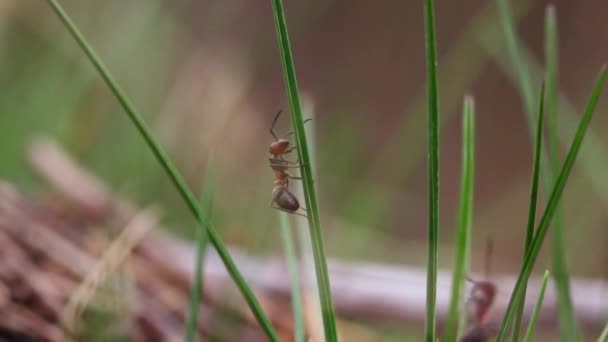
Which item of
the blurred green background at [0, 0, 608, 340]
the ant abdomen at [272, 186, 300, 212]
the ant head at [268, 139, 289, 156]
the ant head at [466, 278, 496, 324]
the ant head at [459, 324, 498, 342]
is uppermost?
the blurred green background at [0, 0, 608, 340]

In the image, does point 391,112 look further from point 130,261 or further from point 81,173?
point 130,261

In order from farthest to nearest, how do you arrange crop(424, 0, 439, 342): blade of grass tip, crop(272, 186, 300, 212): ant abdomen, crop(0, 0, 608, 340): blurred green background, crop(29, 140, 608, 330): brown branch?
1. crop(0, 0, 608, 340): blurred green background
2. crop(29, 140, 608, 330): brown branch
3. crop(272, 186, 300, 212): ant abdomen
4. crop(424, 0, 439, 342): blade of grass tip

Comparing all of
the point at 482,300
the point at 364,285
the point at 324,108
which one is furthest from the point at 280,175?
the point at 324,108

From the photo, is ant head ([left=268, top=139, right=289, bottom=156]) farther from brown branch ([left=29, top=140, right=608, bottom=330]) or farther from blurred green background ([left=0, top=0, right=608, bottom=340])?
brown branch ([left=29, top=140, right=608, bottom=330])

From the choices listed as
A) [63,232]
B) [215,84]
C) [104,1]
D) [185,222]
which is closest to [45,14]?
[104,1]

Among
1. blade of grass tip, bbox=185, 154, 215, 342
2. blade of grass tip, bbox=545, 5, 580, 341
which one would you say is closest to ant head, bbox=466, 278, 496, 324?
blade of grass tip, bbox=545, 5, 580, 341

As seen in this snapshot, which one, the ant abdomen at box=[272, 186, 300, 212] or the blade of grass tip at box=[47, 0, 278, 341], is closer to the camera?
the blade of grass tip at box=[47, 0, 278, 341]

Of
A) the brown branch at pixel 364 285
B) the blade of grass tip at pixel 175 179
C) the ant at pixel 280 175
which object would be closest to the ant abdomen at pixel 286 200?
the ant at pixel 280 175

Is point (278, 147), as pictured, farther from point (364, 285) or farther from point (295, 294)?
point (364, 285)

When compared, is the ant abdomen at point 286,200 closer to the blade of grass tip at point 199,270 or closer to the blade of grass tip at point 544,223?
the blade of grass tip at point 199,270
